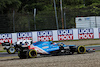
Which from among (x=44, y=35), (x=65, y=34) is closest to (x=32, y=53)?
(x=44, y=35)

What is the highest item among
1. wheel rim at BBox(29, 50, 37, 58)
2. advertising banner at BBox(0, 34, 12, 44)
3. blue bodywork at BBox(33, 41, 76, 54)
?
advertising banner at BBox(0, 34, 12, 44)

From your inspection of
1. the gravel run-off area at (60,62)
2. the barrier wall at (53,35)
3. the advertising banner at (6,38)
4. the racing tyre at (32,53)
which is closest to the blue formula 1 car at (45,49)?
the racing tyre at (32,53)

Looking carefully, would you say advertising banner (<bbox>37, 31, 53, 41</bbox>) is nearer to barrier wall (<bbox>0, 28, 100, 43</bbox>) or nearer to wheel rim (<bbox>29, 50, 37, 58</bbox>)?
barrier wall (<bbox>0, 28, 100, 43</bbox>)

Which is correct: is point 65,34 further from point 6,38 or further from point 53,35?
point 6,38

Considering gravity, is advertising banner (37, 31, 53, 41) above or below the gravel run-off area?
above

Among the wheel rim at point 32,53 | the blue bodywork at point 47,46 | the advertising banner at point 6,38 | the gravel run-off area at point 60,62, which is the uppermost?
the advertising banner at point 6,38

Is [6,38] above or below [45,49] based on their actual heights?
above

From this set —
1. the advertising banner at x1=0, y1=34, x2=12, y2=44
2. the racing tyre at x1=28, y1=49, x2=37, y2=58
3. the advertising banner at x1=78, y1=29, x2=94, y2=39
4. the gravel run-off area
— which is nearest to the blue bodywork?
the racing tyre at x1=28, y1=49, x2=37, y2=58

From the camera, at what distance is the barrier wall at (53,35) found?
79.9ft

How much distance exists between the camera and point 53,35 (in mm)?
24703

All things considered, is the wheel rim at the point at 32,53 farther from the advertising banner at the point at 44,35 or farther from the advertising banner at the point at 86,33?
the advertising banner at the point at 86,33

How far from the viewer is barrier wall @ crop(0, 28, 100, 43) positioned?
24.3 m

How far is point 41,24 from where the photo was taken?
30.1 meters

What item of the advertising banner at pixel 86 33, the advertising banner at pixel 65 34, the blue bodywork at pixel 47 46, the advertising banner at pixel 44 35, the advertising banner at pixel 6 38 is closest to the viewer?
the blue bodywork at pixel 47 46
